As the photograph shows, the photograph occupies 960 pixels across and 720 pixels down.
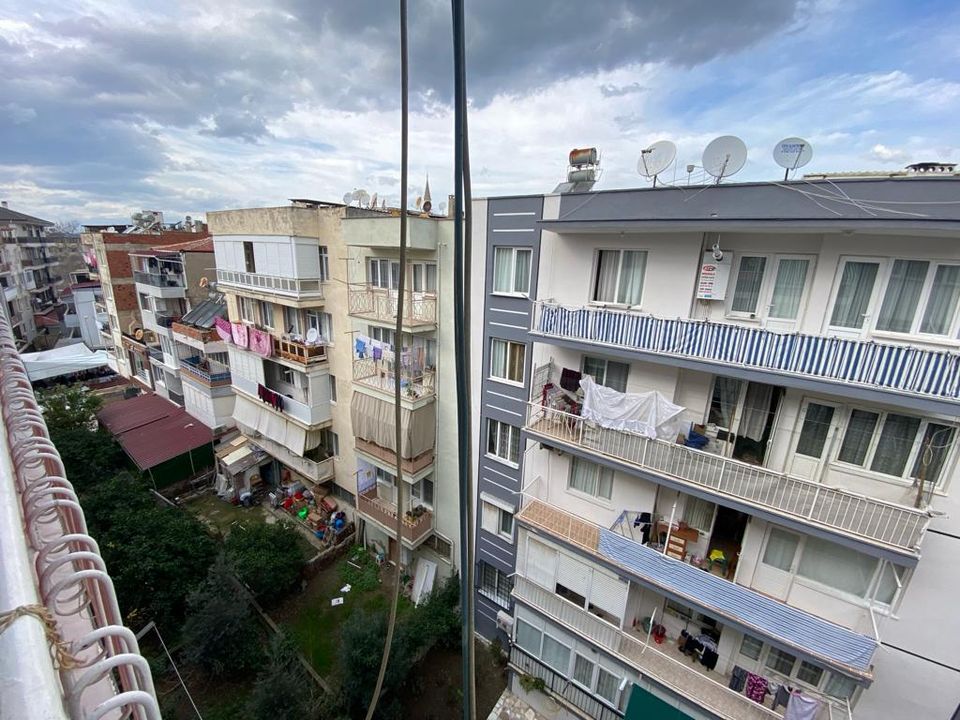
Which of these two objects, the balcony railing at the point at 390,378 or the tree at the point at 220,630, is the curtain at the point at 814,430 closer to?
the balcony railing at the point at 390,378

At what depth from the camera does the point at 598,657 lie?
11.0 metres

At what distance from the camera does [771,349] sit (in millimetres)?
7645

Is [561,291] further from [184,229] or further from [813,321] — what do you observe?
[184,229]

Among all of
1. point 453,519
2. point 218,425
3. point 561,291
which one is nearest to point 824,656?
point 561,291

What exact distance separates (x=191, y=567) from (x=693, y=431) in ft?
54.3

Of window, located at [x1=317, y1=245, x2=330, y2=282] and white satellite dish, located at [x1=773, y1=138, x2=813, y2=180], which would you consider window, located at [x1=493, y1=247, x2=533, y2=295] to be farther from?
window, located at [x1=317, y1=245, x2=330, y2=282]

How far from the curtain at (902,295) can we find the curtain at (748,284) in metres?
1.93

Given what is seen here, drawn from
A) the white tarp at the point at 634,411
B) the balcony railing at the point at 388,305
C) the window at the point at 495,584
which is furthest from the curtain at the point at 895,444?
the balcony railing at the point at 388,305

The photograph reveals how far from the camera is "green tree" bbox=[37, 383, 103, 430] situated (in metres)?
21.5

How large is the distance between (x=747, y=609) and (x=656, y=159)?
9869 mm

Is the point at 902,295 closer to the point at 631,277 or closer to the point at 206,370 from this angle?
the point at 631,277

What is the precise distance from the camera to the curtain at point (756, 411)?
348 inches

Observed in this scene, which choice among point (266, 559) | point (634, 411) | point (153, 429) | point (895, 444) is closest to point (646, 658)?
point (634, 411)

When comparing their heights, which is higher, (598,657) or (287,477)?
(598,657)
